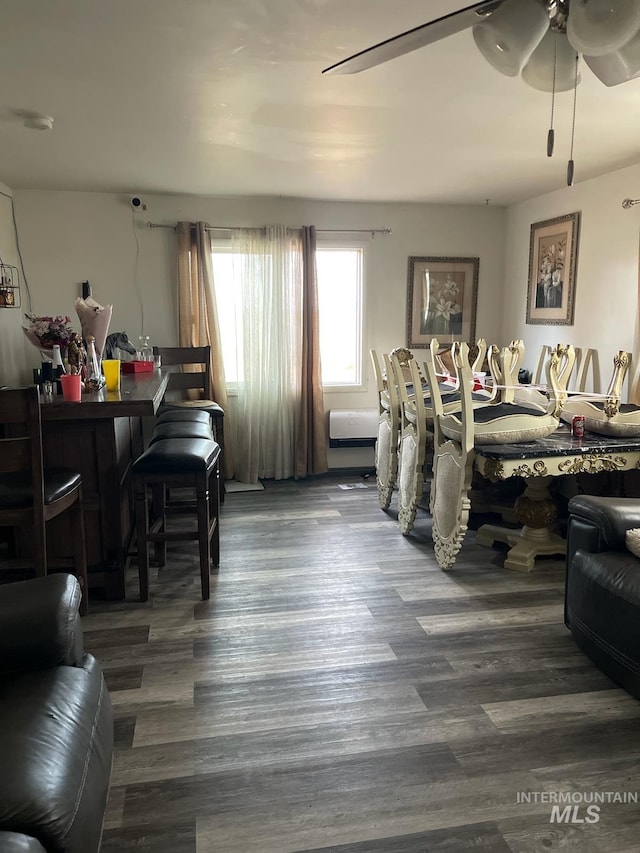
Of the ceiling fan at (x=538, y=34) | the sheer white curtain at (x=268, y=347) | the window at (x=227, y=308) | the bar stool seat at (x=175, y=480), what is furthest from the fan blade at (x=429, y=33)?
the window at (x=227, y=308)

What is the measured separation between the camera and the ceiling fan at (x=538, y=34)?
1559 millimetres

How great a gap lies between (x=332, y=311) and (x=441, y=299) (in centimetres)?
100

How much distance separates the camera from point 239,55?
2225 mm

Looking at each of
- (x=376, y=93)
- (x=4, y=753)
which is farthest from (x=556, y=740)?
(x=376, y=93)

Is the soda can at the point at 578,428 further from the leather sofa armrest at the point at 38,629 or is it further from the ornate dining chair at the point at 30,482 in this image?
the leather sofa armrest at the point at 38,629

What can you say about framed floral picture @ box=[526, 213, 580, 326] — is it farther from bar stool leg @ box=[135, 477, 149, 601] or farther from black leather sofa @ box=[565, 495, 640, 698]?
bar stool leg @ box=[135, 477, 149, 601]

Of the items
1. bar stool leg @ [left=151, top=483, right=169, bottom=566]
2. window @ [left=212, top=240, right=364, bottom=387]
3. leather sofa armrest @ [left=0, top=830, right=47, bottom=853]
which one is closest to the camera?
leather sofa armrest @ [left=0, top=830, right=47, bottom=853]

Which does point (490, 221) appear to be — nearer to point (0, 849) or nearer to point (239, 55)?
point (239, 55)

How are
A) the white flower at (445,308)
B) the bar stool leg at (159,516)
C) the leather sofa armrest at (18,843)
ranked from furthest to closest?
the white flower at (445,308)
the bar stool leg at (159,516)
the leather sofa armrest at (18,843)

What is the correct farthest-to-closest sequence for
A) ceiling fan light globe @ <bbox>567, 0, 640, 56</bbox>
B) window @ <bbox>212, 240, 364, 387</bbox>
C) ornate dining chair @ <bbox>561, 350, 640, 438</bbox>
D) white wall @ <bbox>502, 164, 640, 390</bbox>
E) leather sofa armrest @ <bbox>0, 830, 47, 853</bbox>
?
window @ <bbox>212, 240, 364, 387</bbox>
white wall @ <bbox>502, 164, 640, 390</bbox>
ornate dining chair @ <bbox>561, 350, 640, 438</bbox>
ceiling fan light globe @ <bbox>567, 0, 640, 56</bbox>
leather sofa armrest @ <bbox>0, 830, 47, 853</bbox>

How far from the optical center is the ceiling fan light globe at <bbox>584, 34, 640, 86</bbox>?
1.82m

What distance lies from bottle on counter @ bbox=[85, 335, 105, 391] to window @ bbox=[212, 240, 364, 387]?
6.70 ft

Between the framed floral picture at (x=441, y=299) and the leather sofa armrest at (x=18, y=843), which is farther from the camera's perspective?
the framed floral picture at (x=441, y=299)

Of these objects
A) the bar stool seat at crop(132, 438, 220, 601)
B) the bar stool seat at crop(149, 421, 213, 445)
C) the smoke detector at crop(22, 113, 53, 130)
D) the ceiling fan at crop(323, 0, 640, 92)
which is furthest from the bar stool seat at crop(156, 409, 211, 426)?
the ceiling fan at crop(323, 0, 640, 92)
